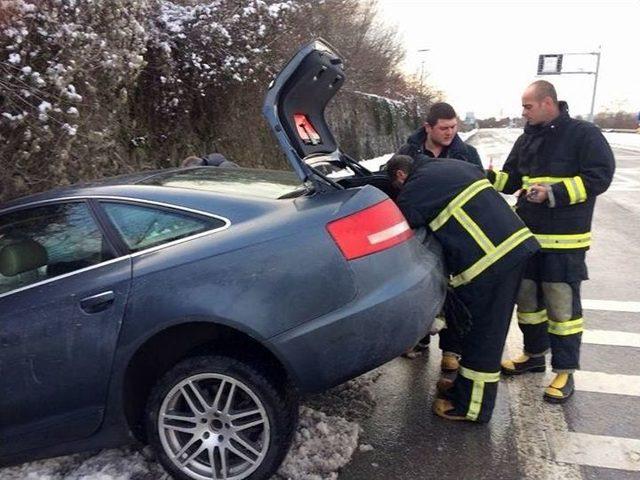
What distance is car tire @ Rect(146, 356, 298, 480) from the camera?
2.51 meters

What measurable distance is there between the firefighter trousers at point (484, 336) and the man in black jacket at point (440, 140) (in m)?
1.05

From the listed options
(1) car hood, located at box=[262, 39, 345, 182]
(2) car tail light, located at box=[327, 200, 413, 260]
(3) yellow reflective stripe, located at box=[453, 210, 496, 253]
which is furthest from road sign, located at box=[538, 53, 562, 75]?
(2) car tail light, located at box=[327, 200, 413, 260]

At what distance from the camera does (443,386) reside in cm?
346

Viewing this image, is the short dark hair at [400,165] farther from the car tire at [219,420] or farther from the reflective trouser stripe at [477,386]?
the car tire at [219,420]

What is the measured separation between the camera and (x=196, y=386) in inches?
102

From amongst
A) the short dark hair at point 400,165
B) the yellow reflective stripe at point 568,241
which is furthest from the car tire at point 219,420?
the yellow reflective stripe at point 568,241

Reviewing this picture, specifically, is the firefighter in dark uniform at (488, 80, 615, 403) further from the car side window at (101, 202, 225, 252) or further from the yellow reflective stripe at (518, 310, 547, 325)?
the car side window at (101, 202, 225, 252)

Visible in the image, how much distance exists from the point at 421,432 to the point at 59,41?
4.58 m

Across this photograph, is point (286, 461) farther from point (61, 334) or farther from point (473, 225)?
point (473, 225)

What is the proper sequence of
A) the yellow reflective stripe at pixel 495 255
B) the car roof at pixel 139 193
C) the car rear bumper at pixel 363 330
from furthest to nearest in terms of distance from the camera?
the yellow reflective stripe at pixel 495 255
the car roof at pixel 139 193
the car rear bumper at pixel 363 330

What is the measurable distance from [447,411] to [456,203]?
1.19 m

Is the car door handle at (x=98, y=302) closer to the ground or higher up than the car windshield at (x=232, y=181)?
closer to the ground

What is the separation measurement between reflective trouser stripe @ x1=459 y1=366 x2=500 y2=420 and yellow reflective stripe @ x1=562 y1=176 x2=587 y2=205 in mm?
1085

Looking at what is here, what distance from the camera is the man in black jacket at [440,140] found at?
3.90 metres
